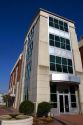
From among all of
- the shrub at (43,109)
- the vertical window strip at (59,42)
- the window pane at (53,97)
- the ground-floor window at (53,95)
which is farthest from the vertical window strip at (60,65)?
the shrub at (43,109)

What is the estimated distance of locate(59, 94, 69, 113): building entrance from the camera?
22.5m

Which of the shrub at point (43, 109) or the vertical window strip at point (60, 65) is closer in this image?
the shrub at point (43, 109)

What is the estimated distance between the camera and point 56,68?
24.2 metres

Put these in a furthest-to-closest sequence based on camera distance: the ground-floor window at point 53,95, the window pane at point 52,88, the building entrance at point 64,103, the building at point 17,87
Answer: the building at point 17,87 → the window pane at point 52,88 → the building entrance at point 64,103 → the ground-floor window at point 53,95

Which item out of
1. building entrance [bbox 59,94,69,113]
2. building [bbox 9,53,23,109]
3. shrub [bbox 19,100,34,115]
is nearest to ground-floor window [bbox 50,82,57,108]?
building entrance [bbox 59,94,69,113]

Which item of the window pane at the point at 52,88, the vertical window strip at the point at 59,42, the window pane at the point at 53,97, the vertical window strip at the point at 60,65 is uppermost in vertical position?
the vertical window strip at the point at 59,42

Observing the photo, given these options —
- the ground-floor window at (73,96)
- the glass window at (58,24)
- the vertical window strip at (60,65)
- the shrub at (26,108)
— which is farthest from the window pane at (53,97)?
the glass window at (58,24)

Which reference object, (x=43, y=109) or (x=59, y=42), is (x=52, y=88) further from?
(x=59, y=42)

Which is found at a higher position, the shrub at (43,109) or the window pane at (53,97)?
the window pane at (53,97)

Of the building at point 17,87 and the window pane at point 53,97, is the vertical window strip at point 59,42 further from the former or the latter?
the building at point 17,87

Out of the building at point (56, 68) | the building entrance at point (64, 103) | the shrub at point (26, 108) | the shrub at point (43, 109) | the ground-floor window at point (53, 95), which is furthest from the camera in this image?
the building entrance at point (64, 103)

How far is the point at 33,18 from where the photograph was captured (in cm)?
3109

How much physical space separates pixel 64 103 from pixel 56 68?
18.4 feet

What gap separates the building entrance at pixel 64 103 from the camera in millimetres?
22453
